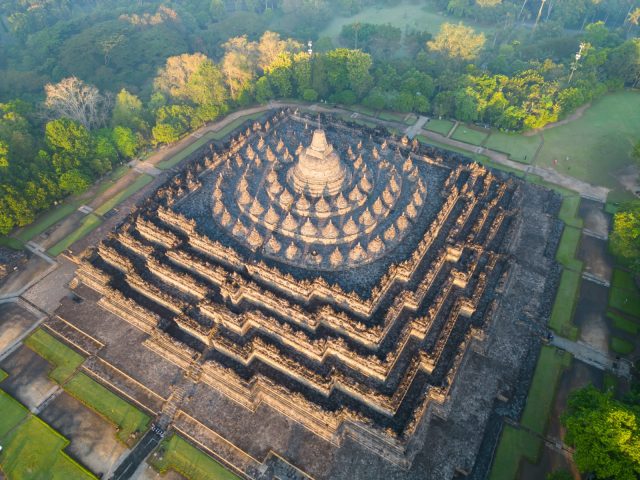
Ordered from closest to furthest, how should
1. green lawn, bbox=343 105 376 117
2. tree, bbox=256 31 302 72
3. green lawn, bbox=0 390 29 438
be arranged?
green lawn, bbox=0 390 29 438 → green lawn, bbox=343 105 376 117 → tree, bbox=256 31 302 72

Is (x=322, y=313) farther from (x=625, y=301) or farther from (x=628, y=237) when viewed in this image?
(x=628, y=237)

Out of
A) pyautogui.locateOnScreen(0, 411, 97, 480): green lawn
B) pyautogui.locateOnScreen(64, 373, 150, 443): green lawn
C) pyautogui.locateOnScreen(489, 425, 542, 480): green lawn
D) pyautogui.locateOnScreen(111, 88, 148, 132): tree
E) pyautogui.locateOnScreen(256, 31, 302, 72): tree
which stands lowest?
pyautogui.locateOnScreen(0, 411, 97, 480): green lawn

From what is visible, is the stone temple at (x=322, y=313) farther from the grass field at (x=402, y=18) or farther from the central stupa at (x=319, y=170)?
the grass field at (x=402, y=18)

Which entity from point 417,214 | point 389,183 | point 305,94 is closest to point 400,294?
point 417,214

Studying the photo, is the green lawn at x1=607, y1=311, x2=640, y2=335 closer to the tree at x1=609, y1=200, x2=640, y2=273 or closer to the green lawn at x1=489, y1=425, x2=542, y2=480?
the tree at x1=609, y1=200, x2=640, y2=273

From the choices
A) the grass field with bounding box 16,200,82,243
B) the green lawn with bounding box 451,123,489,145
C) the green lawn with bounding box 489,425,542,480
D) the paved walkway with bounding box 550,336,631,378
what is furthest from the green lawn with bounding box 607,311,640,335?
the grass field with bounding box 16,200,82,243

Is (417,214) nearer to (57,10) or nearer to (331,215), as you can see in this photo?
(331,215)

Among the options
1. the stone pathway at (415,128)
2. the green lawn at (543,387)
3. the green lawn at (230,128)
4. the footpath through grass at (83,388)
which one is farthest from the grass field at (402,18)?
the footpath through grass at (83,388)

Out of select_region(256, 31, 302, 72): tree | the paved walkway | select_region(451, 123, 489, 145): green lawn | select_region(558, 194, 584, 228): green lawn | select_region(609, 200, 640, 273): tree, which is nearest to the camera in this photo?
the paved walkway
